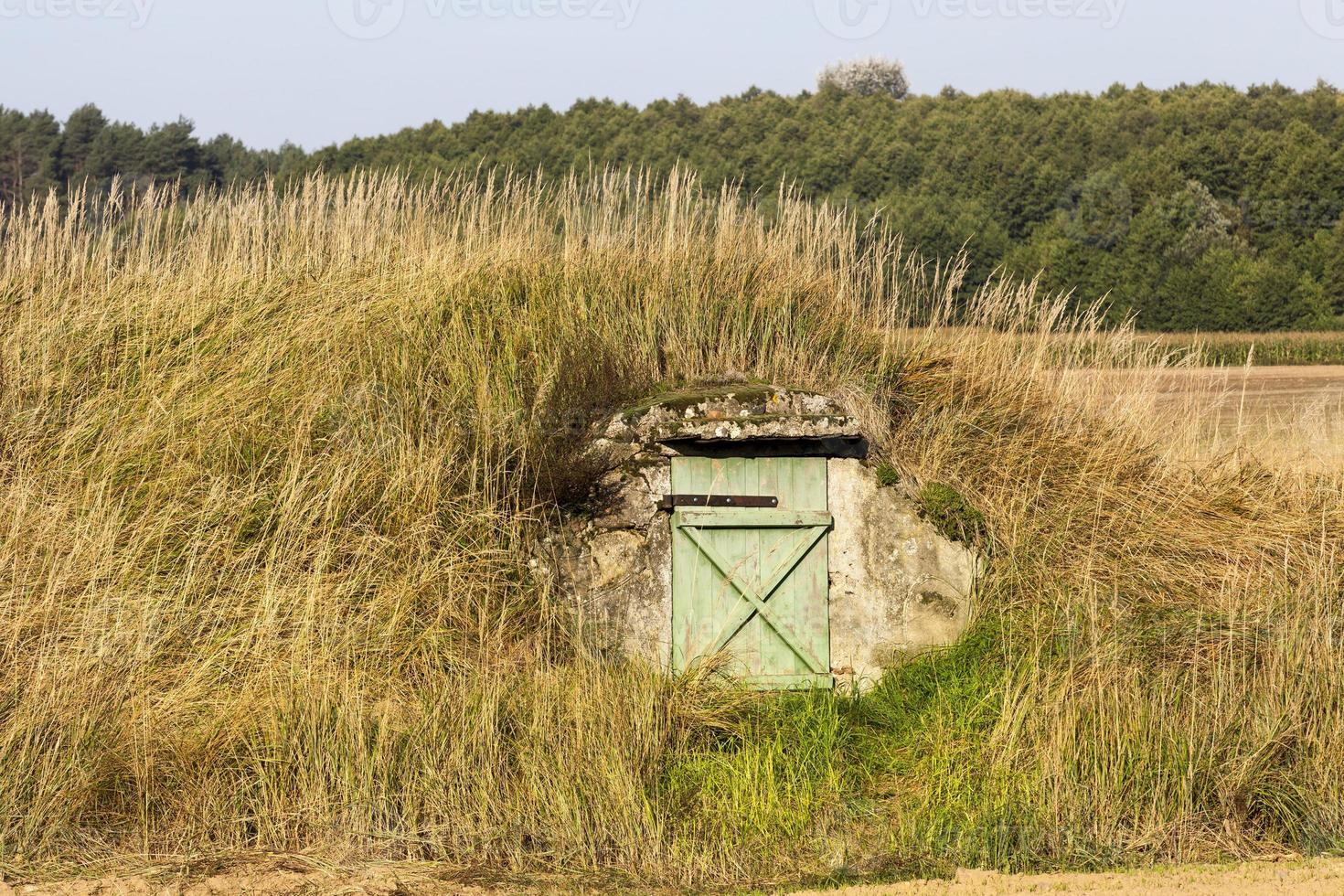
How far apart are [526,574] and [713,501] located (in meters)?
1.23

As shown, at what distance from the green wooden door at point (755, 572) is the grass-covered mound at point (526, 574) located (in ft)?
1.44

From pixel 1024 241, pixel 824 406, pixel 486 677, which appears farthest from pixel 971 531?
pixel 1024 241

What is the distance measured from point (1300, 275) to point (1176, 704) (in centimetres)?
3182

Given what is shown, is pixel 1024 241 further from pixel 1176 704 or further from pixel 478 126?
pixel 1176 704

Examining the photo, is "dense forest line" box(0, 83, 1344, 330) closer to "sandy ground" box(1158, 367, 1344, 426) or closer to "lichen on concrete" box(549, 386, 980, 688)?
"sandy ground" box(1158, 367, 1344, 426)

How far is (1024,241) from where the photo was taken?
4062 cm

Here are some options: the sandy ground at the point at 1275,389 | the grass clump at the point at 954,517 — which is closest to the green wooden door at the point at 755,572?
the grass clump at the point at 954,517

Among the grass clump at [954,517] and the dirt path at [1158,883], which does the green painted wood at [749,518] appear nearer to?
the grass clump at [954,517]

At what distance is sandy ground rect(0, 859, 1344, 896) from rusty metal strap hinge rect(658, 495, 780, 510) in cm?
267

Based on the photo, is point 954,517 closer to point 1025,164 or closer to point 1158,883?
point 1158,883

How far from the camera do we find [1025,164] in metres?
40.9

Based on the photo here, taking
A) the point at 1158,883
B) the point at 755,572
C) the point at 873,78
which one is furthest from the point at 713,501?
the point at 873,78

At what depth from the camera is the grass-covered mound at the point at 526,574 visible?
5168mm

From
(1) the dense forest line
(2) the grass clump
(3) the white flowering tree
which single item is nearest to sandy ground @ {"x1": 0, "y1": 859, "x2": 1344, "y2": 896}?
(2) the grass clump
